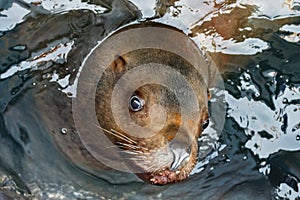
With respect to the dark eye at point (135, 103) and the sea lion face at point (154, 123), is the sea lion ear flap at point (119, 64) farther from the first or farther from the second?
the dark eye at point (135, 103)

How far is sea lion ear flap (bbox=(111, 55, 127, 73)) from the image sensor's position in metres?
5.28

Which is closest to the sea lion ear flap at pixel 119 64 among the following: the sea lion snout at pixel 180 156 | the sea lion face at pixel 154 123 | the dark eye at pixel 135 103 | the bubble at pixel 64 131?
the sea lion face at pixel 154 123

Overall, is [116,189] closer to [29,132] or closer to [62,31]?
[29,132]

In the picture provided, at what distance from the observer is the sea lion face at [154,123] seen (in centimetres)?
477

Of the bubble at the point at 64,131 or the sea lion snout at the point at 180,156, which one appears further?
the bubble at the point at 64,131

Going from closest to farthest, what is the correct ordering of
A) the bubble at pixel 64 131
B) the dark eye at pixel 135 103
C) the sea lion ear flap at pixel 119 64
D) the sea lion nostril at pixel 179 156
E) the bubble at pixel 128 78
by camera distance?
the sea lion nostril at pixel 179 156 < the dark eye at pixel 135 103 < the bubble at pixel 128 78 < the sea lion ear flap at pixel 119 64 < the bubble at pixel 64 131

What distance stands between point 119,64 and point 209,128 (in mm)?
937

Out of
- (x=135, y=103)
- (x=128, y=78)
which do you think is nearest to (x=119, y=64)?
(x=128, y=78)

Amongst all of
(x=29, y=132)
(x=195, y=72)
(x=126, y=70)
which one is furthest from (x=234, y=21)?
(x=29, y=132)

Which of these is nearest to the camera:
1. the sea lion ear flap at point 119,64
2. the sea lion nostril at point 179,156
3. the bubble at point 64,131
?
the sea lion nostril at point 179,156

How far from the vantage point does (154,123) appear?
487cm

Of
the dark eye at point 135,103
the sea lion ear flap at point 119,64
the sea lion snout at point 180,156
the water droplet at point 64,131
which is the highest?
the sea lion ear flap at point 119,64

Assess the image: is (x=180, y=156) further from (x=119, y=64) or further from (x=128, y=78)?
(x=119, y=64)

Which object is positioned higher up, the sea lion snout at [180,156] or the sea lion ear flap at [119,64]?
the sea lion ear flap at [119,64]
